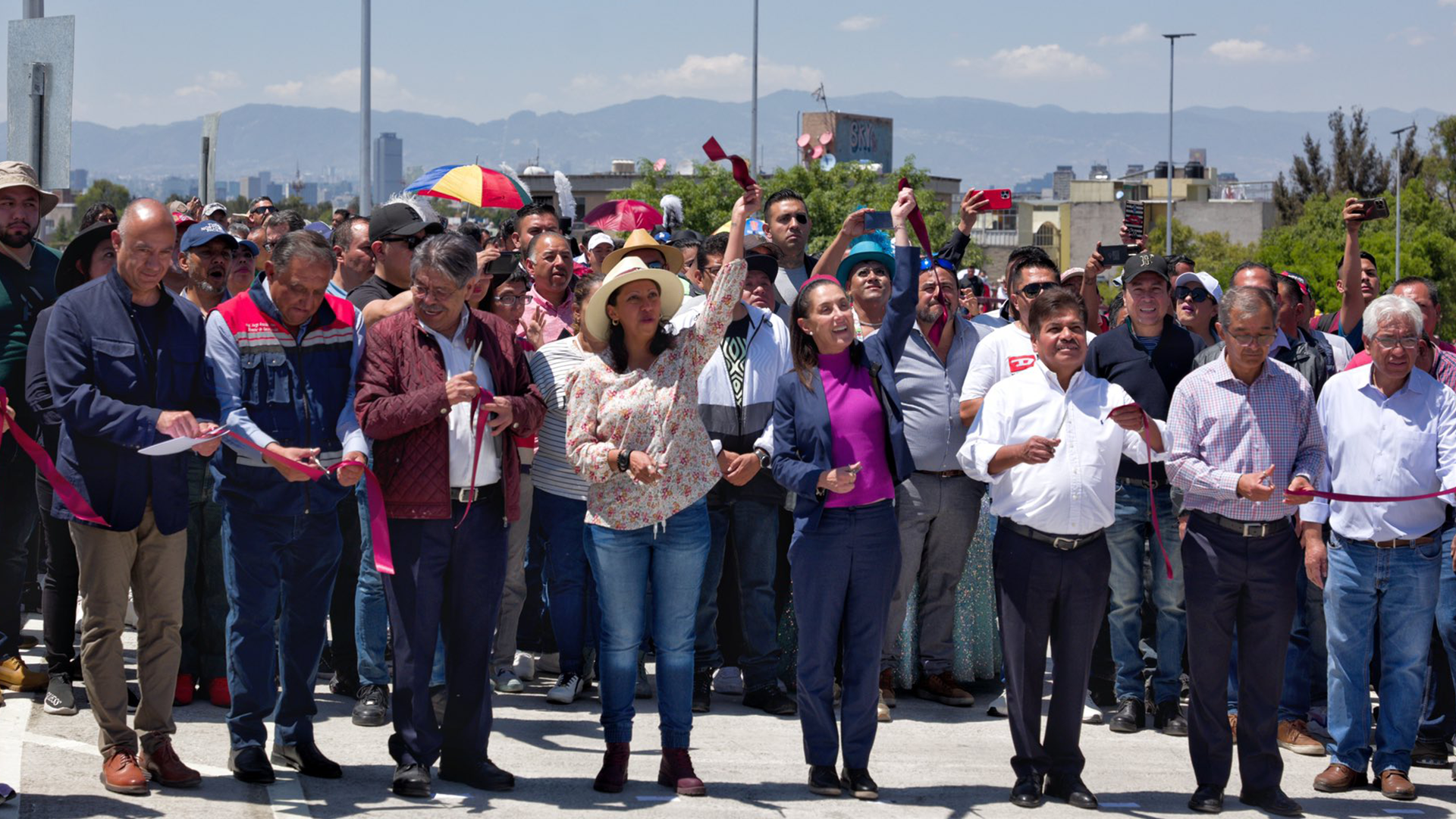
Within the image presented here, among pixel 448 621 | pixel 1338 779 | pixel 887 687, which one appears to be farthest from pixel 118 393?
pixel 1338 779

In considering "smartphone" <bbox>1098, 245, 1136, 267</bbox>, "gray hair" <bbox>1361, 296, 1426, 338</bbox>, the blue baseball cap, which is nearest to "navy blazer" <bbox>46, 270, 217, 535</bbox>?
the blue baseball cap

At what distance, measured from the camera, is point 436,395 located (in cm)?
594

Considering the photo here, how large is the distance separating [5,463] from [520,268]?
9.22 feet

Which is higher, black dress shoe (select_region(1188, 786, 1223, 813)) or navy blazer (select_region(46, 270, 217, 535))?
navy blazer (select_region(46, 270, 217, 535))

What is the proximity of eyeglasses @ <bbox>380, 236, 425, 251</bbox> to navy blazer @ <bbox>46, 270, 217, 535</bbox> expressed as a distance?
1.73 meters

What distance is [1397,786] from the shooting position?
6734 millimetres

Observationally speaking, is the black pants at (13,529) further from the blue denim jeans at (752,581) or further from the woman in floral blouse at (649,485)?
the blue denim jeans at (752,581)

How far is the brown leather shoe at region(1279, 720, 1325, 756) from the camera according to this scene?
752 centimetres

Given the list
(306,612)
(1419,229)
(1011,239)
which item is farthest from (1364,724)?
(1011,239)

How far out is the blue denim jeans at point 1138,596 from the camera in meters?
7.86

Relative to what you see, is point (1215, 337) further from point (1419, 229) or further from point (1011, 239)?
point (1011, 239)

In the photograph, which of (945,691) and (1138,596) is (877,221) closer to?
(1138,596)

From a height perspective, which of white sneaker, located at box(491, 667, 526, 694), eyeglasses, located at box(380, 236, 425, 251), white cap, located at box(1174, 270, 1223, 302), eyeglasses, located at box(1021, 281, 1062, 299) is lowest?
white sneaker, located at box(491, 667, 526, 694)

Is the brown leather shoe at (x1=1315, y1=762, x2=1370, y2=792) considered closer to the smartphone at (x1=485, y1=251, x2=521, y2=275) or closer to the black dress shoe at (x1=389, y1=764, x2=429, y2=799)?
the black dress shoe at (x1=389, y1=764, x2=429, y2=799)
